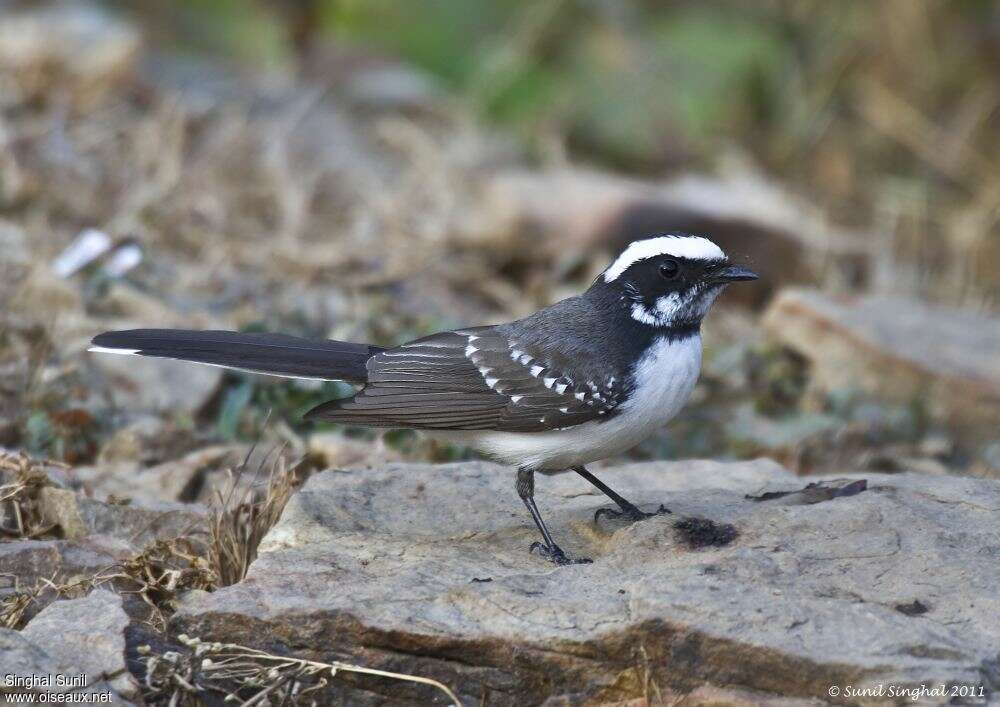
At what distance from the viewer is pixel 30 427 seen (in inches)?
230

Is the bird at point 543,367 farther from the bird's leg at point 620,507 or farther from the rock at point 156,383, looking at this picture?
the rock at point 156,383

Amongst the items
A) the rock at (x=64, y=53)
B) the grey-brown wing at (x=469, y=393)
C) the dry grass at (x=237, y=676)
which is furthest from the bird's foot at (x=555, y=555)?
the rock at (x=64, y=53)

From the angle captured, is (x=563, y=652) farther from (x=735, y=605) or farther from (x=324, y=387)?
(x=324, y=387)

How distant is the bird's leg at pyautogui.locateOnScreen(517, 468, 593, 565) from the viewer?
15.3ft

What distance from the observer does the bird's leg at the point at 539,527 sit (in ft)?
15.3

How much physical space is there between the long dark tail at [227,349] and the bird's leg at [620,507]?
1.14 metres

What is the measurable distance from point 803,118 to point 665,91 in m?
1.54

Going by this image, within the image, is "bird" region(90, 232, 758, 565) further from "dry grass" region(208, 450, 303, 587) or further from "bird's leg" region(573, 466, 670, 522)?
"dry grass" region(208, 450, 303, 587)

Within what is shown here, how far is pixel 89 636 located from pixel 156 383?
9.48 feet

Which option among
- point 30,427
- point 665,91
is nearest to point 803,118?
point 665,91

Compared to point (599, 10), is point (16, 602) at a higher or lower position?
lower

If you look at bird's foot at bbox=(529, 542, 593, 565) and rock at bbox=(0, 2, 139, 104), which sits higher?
bird's foot at bbox=(529, 542, 593, 565)

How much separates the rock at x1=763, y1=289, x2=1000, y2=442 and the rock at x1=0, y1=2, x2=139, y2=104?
5446mm

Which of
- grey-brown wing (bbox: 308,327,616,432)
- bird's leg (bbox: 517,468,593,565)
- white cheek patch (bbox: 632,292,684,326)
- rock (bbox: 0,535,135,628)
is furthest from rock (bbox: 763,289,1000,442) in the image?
rock (bbox: 0,535,135,628)
